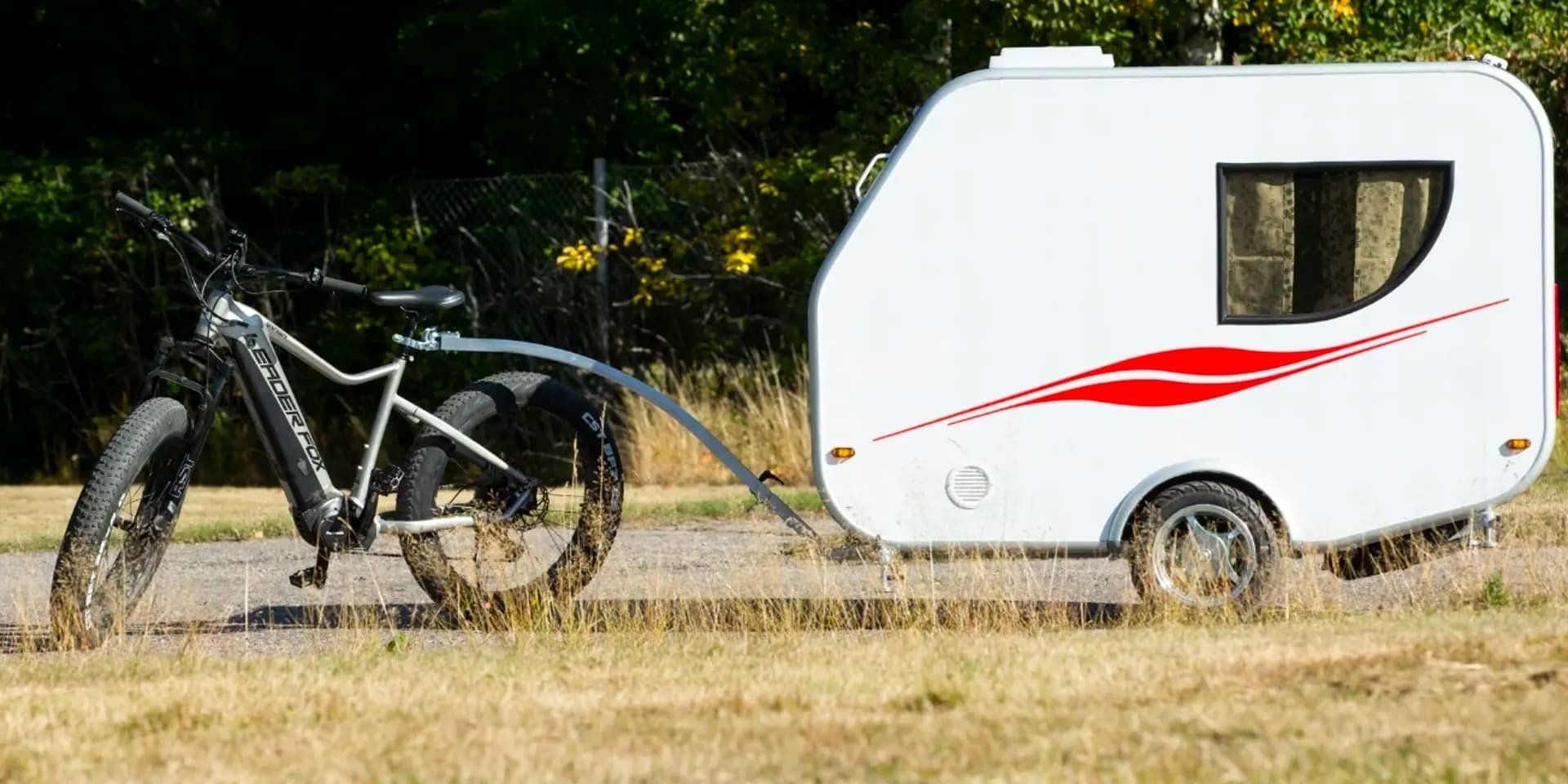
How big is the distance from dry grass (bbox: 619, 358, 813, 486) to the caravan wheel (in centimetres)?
655

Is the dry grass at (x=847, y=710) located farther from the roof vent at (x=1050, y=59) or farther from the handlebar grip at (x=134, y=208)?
the roof vent at (x=1050, y=59)

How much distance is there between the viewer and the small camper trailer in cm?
765

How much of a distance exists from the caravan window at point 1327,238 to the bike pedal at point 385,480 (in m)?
3.05

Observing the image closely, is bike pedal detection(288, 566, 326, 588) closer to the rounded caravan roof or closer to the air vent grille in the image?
the rounded caravan roof

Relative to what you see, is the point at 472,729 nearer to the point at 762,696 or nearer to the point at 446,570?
the point at 762,696

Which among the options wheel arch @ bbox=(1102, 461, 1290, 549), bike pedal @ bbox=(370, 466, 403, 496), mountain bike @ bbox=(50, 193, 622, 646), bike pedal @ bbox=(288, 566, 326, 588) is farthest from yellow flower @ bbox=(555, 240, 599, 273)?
wheel arch @ bbox=(1102, 461, 1290, 549)

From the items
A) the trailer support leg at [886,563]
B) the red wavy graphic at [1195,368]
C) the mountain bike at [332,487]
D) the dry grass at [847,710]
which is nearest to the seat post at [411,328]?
the mountain bike at [332,487]

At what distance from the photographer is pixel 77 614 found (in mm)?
7402

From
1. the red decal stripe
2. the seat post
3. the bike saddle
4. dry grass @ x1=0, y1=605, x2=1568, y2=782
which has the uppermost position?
the bike saddle

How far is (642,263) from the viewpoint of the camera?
16656 millimetres

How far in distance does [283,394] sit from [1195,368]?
10.7 feet

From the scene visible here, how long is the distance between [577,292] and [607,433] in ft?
27.9

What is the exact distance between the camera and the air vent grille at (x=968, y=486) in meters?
7.70

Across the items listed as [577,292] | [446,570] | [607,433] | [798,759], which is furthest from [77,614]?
[577,292]
